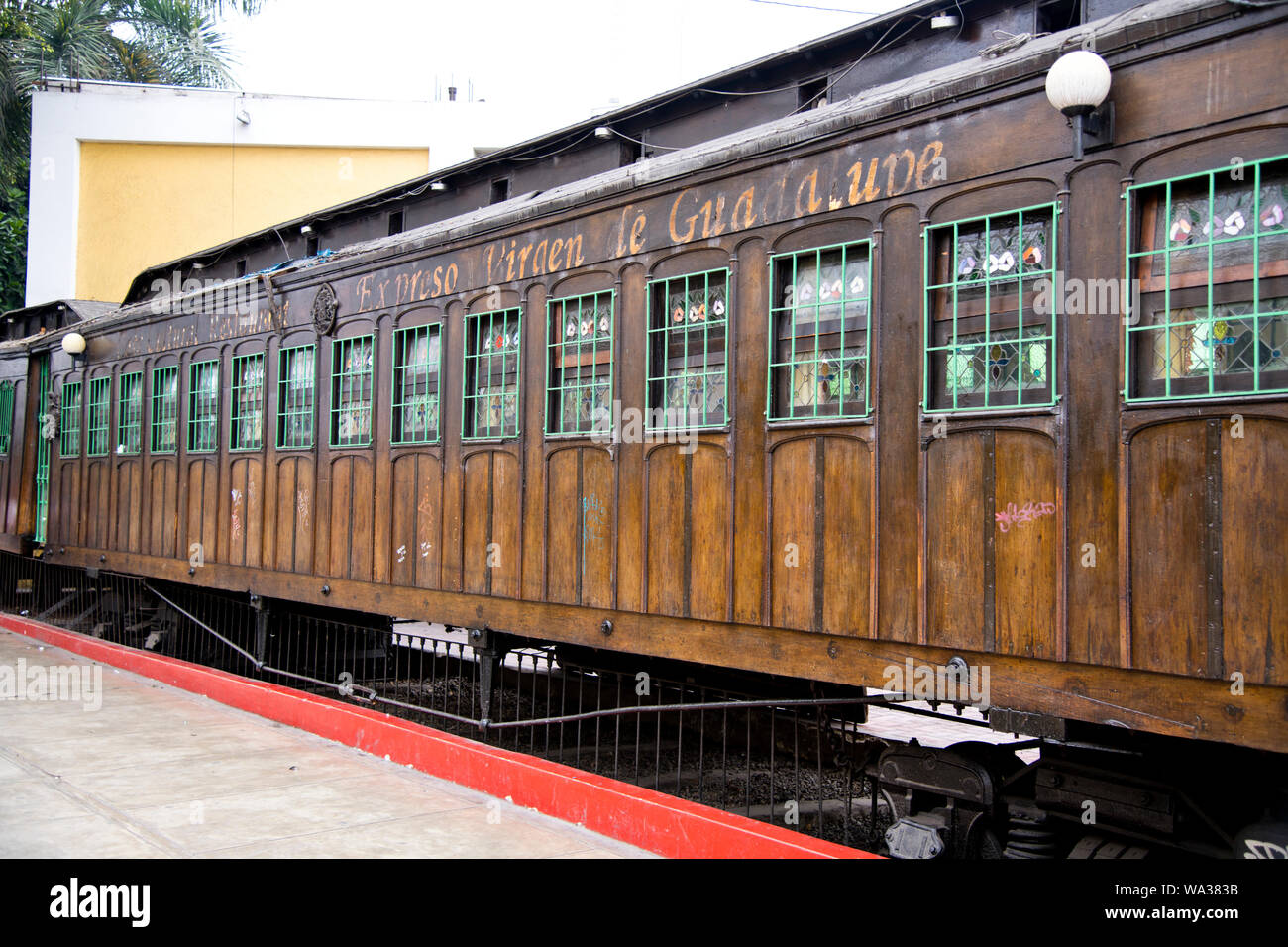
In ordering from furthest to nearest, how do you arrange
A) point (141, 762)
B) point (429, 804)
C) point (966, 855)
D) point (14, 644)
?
1. point (14, 644)
2. point (141, 762)
3. point (429, 804)
4. point (966, 855)

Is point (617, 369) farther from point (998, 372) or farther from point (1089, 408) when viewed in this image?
point (1089, 408)

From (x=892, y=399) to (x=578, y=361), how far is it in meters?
2.41

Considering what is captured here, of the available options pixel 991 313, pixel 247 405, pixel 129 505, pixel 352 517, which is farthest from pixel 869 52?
pixel 129 505

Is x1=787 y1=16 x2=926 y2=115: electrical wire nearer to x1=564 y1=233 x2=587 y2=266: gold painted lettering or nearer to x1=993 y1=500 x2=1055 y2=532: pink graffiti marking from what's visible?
x1=564 y1=233 x2=587 y2=266: gold painted lettering

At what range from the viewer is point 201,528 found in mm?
10672

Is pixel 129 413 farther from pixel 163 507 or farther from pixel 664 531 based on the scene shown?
pixel 664 531

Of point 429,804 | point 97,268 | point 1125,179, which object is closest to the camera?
point 1125,179

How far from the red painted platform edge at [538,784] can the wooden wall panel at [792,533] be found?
990mm

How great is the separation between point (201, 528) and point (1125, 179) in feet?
29.9

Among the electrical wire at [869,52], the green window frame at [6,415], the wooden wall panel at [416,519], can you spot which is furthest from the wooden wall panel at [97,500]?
the electrical wire at [869,52]

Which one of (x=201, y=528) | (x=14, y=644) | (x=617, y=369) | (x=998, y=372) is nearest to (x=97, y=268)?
(x=14, y=644)

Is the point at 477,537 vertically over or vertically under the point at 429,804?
over

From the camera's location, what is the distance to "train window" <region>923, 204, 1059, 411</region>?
4.29m

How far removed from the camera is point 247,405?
33.6 feet
